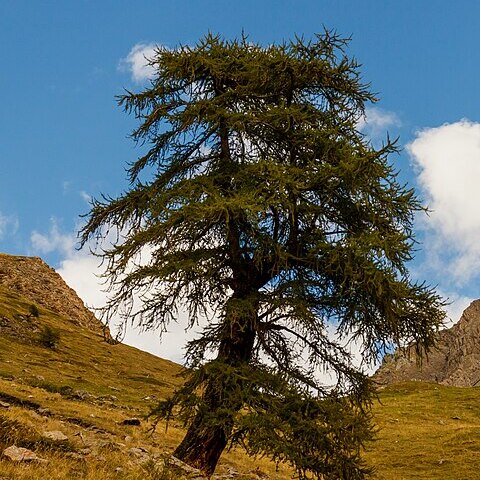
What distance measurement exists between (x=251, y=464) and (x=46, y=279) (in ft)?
313

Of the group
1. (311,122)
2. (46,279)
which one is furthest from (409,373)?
(311,122)

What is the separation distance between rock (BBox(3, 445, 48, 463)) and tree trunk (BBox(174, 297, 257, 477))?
3.91 m

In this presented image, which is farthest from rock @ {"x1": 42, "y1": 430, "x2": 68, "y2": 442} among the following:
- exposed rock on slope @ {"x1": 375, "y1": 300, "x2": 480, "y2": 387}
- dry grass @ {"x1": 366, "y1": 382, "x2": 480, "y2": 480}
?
exposed rock on slope @ {"x1": 375, "y1": 300, "x2": 480, "y2": 387}

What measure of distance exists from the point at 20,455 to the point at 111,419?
15.5 meters

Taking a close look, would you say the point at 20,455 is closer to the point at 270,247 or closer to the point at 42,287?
the point at 270,247

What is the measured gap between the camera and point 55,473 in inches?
391

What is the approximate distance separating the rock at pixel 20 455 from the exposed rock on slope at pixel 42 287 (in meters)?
89.1

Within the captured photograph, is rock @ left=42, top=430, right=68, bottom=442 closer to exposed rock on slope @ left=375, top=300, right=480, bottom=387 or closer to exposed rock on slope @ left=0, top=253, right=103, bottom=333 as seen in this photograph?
exposed rock on slope @ left=0, top=253, right=103, bottom=333

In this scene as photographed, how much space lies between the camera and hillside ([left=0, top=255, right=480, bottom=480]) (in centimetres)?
1223

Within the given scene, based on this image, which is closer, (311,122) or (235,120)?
(235,120)

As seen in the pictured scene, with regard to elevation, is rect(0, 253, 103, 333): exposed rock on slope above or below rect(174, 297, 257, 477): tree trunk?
above

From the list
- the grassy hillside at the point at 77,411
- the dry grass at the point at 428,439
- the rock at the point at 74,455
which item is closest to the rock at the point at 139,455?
the grassy hillside at the point at 77,411

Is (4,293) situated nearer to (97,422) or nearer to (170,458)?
(97,422)

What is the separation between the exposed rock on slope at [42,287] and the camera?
100438 mm
